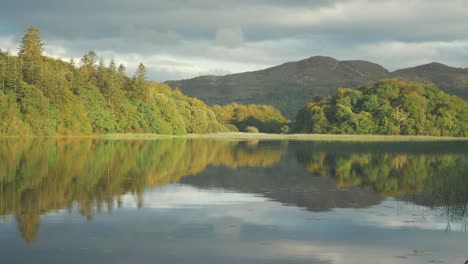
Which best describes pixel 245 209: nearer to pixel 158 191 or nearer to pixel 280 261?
pixel 158 191

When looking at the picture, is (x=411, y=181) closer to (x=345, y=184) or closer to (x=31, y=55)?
(x=345, y=184)

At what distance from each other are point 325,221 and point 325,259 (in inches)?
191

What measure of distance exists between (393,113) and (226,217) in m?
141

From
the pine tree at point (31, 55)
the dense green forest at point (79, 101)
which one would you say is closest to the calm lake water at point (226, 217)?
the dense green forest at point (79, 101)

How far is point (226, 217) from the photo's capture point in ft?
60.3

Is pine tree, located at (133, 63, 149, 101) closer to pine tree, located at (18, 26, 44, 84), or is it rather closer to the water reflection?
pine tree, located at (18, 26, 44, 84)

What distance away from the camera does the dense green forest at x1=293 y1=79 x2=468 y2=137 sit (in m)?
153

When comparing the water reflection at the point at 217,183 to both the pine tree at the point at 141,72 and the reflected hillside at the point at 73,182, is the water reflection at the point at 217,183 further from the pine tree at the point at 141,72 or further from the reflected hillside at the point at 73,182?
the pine tree at the point at 141,72

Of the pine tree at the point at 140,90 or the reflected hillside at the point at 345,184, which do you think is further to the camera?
the pine tree at the point at 140,90

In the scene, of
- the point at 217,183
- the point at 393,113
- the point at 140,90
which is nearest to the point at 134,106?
→ the point at 140,90

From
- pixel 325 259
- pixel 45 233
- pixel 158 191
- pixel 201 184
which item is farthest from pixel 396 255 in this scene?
pixel 201 184

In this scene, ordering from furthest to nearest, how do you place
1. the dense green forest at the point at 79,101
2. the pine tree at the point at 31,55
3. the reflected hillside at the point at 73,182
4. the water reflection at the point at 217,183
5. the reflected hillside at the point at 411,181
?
the pine tree at the point at 31,55
the dense green forest at the point at 79,101
the reflected hillside at the point at 411,181
the water reflection at the point at 217,183
the reflected hillside at the point at 73,182

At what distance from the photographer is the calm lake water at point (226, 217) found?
13406 millimetres

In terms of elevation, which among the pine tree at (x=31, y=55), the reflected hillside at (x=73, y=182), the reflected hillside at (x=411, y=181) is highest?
the pine tree at (x=31, y=55)
